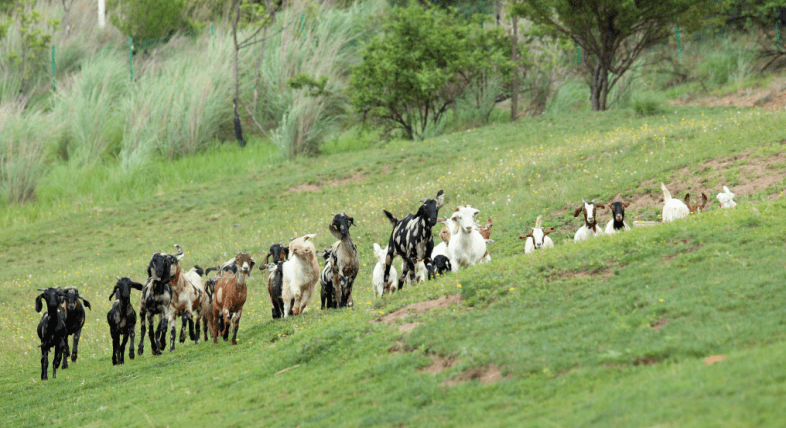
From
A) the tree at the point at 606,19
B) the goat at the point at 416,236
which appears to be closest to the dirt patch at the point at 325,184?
the tree at the point at 606,19

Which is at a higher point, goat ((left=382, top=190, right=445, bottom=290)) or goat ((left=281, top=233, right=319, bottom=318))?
goat ((left=382, top=190, right=445, bottom=290))

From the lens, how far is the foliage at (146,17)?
51656mm

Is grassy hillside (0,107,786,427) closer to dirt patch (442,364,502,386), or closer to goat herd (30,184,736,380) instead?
dirt patch (442,364,502,386)

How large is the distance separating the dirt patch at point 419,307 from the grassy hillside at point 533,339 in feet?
0.20

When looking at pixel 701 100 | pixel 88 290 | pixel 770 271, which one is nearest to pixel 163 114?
pixel 88 290

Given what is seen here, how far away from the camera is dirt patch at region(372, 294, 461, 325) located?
418 inches

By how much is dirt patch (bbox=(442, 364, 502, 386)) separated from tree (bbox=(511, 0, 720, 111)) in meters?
29.4

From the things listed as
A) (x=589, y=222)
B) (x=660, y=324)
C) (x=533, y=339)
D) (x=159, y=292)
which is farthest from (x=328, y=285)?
(x=660, y=324)

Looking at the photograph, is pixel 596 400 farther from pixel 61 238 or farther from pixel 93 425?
pixel 61 238


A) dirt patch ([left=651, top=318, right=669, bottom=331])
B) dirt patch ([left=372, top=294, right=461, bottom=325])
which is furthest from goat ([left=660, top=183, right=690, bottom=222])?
dirt patch ([left=651, top=318, right=669, bottom=331])

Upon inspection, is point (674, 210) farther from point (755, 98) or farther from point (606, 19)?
point (755, 98)

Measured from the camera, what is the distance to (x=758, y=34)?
1729 inches

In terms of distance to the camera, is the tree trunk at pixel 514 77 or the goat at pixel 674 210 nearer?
the goat at pixel 674 210

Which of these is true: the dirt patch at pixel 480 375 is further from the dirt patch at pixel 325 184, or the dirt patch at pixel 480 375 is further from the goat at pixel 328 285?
the dirt patch at pixel 325 184
